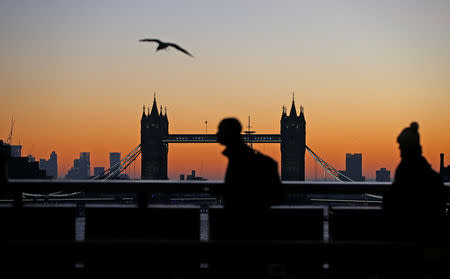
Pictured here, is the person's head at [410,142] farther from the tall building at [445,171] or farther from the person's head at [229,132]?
the tall building at [445,171]

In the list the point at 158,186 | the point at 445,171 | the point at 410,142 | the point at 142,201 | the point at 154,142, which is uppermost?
the point at 154,142

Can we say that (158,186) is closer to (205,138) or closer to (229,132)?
(229,132)

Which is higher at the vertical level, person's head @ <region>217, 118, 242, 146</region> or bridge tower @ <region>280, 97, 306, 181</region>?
bridge tower @ <region>280, 97, 306, 181</region>

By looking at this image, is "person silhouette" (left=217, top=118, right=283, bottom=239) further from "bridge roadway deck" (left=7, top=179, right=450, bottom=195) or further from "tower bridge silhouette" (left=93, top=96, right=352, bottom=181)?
"tower bridge silhouette" (left=93, top=96, right=352, bottom=181)

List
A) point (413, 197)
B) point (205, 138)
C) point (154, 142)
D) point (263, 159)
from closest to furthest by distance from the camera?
point (263, 159) < point (413, 197) < point (154, 142) < point (205, 138)

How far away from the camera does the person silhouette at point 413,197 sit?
11.7ft

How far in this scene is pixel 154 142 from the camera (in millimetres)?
128875

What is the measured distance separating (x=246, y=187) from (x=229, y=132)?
0.32 metres

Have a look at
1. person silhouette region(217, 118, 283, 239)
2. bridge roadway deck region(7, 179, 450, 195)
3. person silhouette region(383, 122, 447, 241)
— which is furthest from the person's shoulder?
bridge roadway deck region(7, 179, 450, 195)

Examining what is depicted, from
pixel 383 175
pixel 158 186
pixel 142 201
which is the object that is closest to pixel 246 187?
pixel 158 186

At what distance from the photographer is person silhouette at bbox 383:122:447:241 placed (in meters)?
3.57

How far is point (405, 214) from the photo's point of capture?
141 inches

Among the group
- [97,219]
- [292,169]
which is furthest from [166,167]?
[97,219]

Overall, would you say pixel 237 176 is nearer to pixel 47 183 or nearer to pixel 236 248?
pixel 236 248
